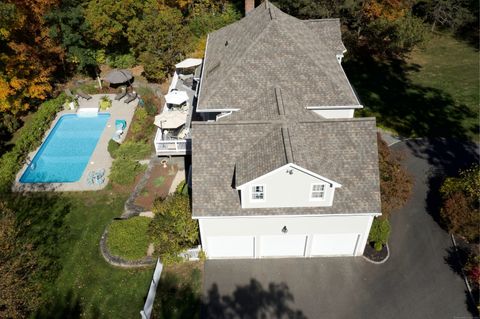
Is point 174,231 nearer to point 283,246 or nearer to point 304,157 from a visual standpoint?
point 283,246

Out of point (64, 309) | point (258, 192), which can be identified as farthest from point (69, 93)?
point (258, 192)

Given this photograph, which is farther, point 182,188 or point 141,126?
point 141,126

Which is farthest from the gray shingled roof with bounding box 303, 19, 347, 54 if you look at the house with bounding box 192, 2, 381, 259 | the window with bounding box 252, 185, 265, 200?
the window with bounding box 252, 185, 265, 200

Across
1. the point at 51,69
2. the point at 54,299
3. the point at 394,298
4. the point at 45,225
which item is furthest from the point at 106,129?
the point at 394,298

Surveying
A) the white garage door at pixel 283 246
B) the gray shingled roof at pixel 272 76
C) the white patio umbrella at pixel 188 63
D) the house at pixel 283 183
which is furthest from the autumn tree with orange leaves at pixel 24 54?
the white garage door at pixel 283 246

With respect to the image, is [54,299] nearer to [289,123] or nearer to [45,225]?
[45,225]

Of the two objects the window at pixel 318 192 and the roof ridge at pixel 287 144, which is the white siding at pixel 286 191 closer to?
the window at pixel 318 192
